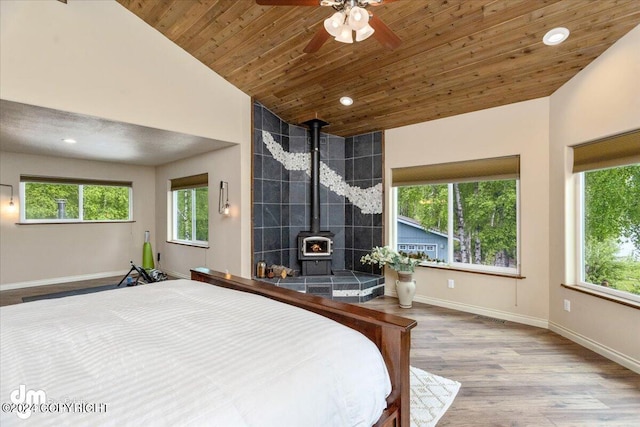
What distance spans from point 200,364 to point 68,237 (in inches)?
243

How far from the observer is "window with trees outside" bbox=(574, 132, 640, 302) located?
2705 mm

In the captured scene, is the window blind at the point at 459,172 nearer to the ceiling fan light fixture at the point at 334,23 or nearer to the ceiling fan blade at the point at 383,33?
the ceiling fan blade at the point at 383,33

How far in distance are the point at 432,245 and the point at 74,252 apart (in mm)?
6289

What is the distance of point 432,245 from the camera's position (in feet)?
14.6

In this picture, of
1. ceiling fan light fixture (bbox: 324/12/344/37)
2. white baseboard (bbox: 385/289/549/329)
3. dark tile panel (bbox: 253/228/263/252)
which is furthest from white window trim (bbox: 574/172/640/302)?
dark tile panel (bbox: 253/228/263/252)

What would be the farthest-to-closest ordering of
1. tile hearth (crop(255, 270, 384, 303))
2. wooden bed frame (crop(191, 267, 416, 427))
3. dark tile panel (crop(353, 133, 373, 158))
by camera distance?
dark tile panel (crop(353, 133, 373, 158)) → tile hearth (crop(255, 270, 384, 303)) → wooden bed frame (crop(191, 267, 416, 427))

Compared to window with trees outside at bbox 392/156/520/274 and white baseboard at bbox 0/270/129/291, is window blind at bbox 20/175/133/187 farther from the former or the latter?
window with trees outside at bbox 392/156/520/274

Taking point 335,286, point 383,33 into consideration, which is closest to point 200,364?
point 383,33

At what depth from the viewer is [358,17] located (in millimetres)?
1880

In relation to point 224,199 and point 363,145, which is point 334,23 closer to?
point 363,145

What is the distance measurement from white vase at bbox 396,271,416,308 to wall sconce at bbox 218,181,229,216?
108 inches

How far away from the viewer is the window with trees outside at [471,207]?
3791mm

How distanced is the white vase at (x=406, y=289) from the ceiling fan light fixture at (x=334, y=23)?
3107mm

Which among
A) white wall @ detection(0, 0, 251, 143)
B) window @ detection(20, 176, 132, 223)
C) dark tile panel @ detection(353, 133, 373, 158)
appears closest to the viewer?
white wall @ detection(0, 0, 251, 143)
